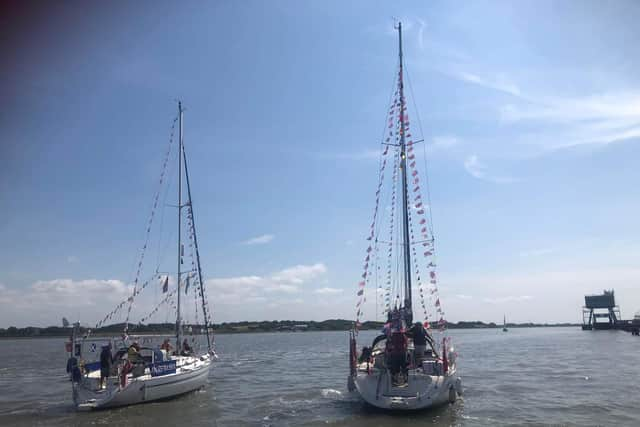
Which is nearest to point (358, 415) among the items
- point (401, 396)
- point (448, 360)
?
point (401, 396)

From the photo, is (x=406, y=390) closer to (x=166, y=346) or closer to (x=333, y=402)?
(x=333, y=402)

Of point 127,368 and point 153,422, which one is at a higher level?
point 127,368

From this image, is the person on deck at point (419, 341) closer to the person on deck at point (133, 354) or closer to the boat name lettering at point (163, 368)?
the boat name lettering at point (163, 368)

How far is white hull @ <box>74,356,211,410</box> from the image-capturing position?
21.0 metres

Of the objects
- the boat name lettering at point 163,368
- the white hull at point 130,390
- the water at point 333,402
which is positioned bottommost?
the water at point 333,402

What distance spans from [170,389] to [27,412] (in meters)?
6.22

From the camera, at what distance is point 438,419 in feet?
60.7

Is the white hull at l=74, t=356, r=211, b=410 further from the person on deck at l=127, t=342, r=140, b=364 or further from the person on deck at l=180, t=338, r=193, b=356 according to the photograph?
the person on deck at l=180, t=338, r=193, b=356

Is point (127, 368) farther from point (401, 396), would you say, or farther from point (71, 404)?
point (401, 396)

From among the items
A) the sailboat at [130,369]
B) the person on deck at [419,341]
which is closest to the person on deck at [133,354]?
the sailboat at [130,369]

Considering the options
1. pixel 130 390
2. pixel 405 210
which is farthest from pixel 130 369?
pixel 405 210

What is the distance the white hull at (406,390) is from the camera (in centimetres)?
1830

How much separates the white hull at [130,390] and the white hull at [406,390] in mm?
9439

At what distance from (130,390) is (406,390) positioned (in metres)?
12.1
